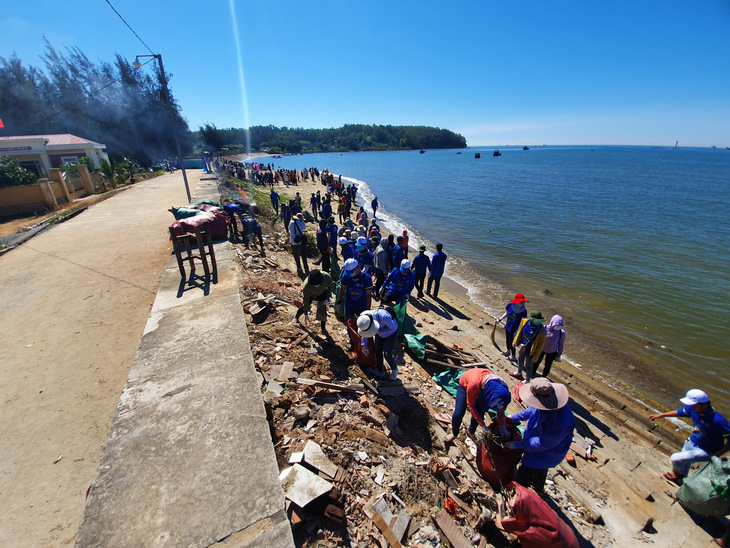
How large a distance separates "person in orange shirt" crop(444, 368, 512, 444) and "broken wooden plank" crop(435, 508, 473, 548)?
1.01 metres

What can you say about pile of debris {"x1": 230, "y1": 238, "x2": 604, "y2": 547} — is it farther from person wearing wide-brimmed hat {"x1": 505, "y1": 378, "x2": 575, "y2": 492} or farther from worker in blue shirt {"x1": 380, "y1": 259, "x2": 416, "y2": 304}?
worker in blue shirt {"x1": 380, "y1": 259, "x2": 416, "y2": 304}

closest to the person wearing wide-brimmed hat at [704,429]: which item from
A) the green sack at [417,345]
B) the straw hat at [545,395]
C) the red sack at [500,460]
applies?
the straw hat at [545,395]

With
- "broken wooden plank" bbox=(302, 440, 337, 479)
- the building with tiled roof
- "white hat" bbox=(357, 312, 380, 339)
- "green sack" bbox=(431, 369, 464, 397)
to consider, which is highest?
the building with tiled roof

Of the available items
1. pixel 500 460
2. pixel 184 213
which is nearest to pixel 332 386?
pixel 500 460

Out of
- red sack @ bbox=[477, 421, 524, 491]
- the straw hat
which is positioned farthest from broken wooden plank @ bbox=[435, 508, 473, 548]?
the straw hat

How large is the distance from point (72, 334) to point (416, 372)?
667cm

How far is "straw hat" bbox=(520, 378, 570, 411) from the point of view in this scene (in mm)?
3120

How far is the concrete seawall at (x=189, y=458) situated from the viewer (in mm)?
2381

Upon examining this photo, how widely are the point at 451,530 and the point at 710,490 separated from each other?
3533 millimetres

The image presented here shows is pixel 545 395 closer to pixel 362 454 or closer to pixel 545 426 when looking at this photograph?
pixel 545 426

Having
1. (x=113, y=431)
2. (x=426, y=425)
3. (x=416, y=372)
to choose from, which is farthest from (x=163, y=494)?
(x=416, y=372)

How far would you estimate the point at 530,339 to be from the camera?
5602mm

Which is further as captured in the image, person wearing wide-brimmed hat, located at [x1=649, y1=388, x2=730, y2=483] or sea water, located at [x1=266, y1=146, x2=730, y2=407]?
sea water, located at [x1=266, y1=146, x2=730, y2=407]

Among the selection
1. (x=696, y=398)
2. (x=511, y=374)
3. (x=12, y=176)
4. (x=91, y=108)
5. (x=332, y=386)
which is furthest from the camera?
(x=91, y=108)
